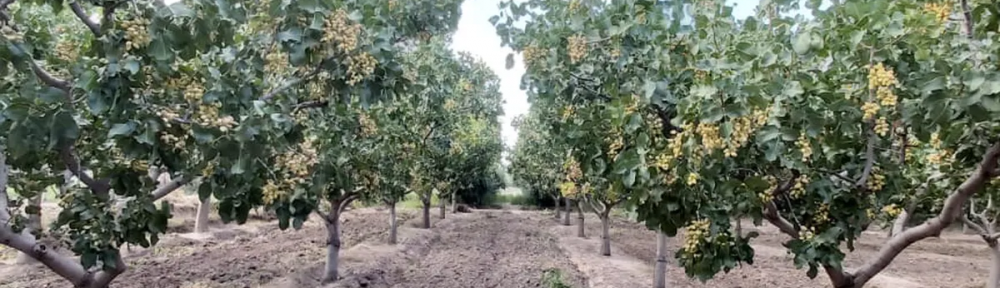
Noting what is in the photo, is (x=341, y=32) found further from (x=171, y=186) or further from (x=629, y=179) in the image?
(x=629, y=179)

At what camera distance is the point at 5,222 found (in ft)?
10.1

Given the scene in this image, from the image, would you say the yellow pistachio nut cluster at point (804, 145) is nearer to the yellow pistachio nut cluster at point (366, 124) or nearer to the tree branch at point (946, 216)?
the tree branch at point (946, 216)

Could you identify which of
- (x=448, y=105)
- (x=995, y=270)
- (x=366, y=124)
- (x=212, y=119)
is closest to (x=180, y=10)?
(x=212, y=119)

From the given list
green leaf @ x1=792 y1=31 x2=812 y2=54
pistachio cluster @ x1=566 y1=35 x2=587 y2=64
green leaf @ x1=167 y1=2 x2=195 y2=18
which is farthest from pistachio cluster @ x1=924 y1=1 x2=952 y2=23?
green leaf @ x1=167 y1=2 x2=195 y2=18

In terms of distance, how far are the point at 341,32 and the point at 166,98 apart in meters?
0.81

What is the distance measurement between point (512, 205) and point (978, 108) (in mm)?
29922

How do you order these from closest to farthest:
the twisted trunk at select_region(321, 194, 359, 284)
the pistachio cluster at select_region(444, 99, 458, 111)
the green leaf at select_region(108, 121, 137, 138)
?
the green leaf at select_region(108, 121, 137, 138)
the twisted trunk at select_region(321, 194, 359, 284)
the pistachio cluster at select_region(444, 99, 458, 111)

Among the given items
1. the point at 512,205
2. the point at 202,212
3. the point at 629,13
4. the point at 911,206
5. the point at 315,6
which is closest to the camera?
the point at 315,6

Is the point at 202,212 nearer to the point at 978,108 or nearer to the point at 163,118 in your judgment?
the point at 163,118

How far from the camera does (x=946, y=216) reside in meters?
3.08

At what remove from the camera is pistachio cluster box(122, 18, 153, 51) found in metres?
2.20

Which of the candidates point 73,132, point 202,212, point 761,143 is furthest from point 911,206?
point 202,212

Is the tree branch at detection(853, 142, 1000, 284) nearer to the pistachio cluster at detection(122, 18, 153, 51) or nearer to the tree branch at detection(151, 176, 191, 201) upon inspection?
the pistachio cluster at detection(122, 18, 153, 51)

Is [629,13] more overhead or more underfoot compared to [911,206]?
more overhead
